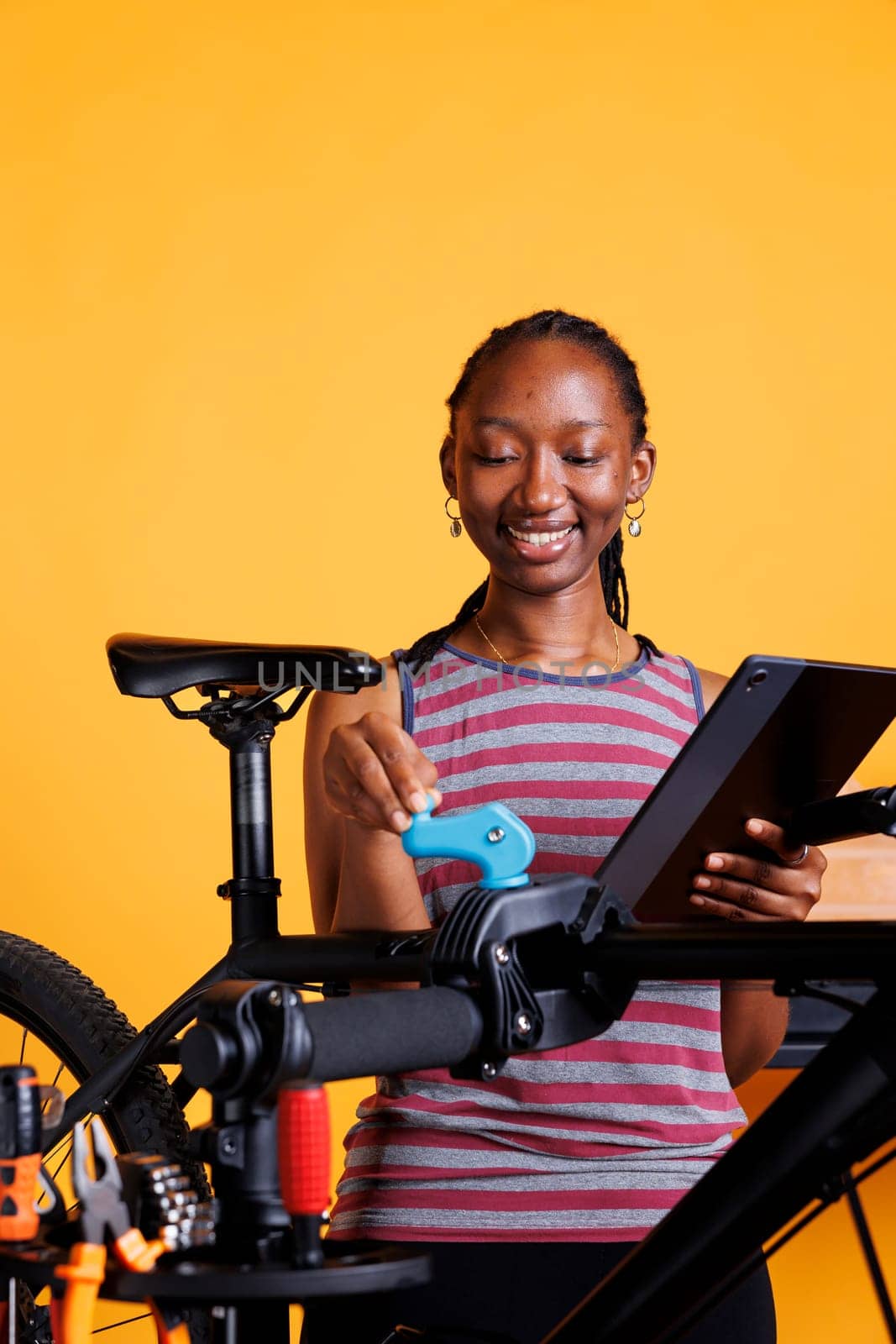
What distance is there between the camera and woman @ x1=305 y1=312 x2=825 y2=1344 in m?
1.06

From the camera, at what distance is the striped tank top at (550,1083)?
1.08 meters

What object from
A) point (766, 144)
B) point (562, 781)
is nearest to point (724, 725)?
point (562, 781)

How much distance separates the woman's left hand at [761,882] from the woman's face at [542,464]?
1.14 ft

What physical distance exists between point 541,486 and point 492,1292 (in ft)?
1.94

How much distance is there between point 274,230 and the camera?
2.24 m

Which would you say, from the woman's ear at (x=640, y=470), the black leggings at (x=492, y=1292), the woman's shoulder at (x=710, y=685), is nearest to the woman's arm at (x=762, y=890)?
the black leggings at (x=492, y=1292)

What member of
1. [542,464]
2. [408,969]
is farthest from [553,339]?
[408,969]

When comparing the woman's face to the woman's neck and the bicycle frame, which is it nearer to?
the woman's neck

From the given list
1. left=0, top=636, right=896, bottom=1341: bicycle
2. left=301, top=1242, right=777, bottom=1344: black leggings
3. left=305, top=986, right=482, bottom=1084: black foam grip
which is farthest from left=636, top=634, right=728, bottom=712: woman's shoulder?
left=305, top=986, right=482, bottom=1084: black foam grip

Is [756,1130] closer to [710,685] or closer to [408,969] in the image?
[408,969]

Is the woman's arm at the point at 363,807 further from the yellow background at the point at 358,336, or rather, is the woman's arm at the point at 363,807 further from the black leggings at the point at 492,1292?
the yellow background at the point at 358,336

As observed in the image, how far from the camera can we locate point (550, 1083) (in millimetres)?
1126

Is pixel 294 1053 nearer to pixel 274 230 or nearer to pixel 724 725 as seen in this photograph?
pixel 724 725

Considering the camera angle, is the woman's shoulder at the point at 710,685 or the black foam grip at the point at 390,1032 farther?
the woman's shoulder at the point at 710,685
